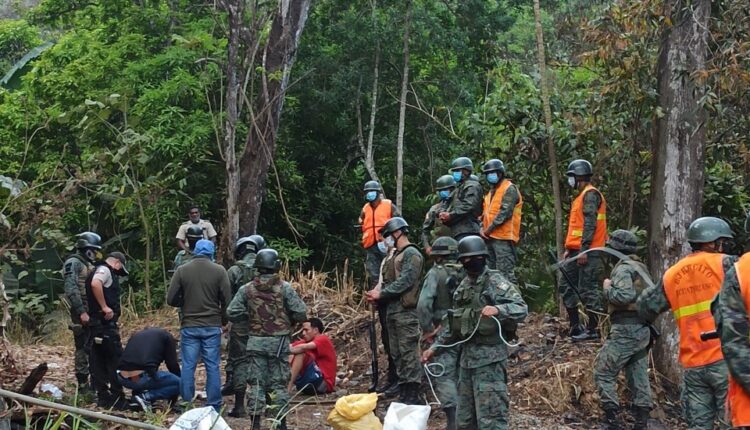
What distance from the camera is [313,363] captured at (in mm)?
11312

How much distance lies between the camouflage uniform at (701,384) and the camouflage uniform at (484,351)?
3.63 feet

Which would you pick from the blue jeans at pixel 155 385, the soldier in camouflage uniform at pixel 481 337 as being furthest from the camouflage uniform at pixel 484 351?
the blue jeans at pixel 155 385

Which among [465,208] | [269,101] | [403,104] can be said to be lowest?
[465,208]

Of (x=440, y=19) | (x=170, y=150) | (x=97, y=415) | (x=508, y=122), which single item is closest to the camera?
(x=97, y=415)

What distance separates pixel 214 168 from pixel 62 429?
10.5 m

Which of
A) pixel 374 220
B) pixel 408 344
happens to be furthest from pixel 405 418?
pixel 374 220

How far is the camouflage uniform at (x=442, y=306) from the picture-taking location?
9273 mm

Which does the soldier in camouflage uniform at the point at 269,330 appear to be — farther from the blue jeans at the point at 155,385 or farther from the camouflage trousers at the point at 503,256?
the camouflage trousers at the point at 503,256

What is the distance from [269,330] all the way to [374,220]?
3074 millimetres

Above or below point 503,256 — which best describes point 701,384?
below

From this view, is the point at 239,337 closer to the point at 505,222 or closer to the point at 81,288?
the point at 81,288

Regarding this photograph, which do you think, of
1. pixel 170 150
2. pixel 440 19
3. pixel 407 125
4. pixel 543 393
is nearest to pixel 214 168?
pixel 170 150

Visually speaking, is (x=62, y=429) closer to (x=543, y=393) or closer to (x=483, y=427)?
(x=483, y=427)

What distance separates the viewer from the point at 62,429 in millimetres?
8492
